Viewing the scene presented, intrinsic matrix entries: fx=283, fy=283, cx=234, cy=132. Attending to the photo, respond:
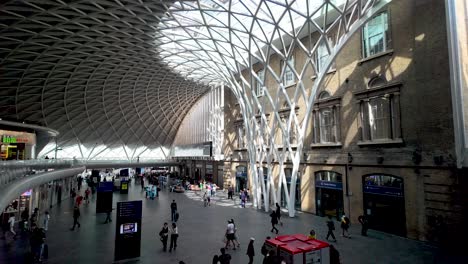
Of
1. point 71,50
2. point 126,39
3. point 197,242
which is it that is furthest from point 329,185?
point 71,50

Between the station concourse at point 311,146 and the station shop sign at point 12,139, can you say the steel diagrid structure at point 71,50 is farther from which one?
the station shop sign at point 12,139

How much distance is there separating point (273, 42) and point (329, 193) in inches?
635

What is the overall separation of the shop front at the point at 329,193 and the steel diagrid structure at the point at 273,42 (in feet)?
8.27

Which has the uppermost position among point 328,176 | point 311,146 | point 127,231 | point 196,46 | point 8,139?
point 196,46

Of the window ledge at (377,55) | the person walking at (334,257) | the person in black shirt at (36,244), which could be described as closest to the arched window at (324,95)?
the window ledge at (377,55)

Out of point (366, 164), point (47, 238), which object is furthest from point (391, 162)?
point (47, 238)

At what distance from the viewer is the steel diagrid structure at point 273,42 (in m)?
21.0

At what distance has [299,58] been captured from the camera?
27.9m

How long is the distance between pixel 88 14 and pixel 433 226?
28.5 metres

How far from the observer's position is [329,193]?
23906mm

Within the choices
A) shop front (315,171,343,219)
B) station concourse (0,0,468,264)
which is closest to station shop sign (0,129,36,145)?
station concourse (0,0,468,264)

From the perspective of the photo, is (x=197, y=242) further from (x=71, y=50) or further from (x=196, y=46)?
(x=71, y=50)

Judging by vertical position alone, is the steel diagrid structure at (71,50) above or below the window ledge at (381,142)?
above

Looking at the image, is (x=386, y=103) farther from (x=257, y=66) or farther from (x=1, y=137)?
(x=1, y=137)
